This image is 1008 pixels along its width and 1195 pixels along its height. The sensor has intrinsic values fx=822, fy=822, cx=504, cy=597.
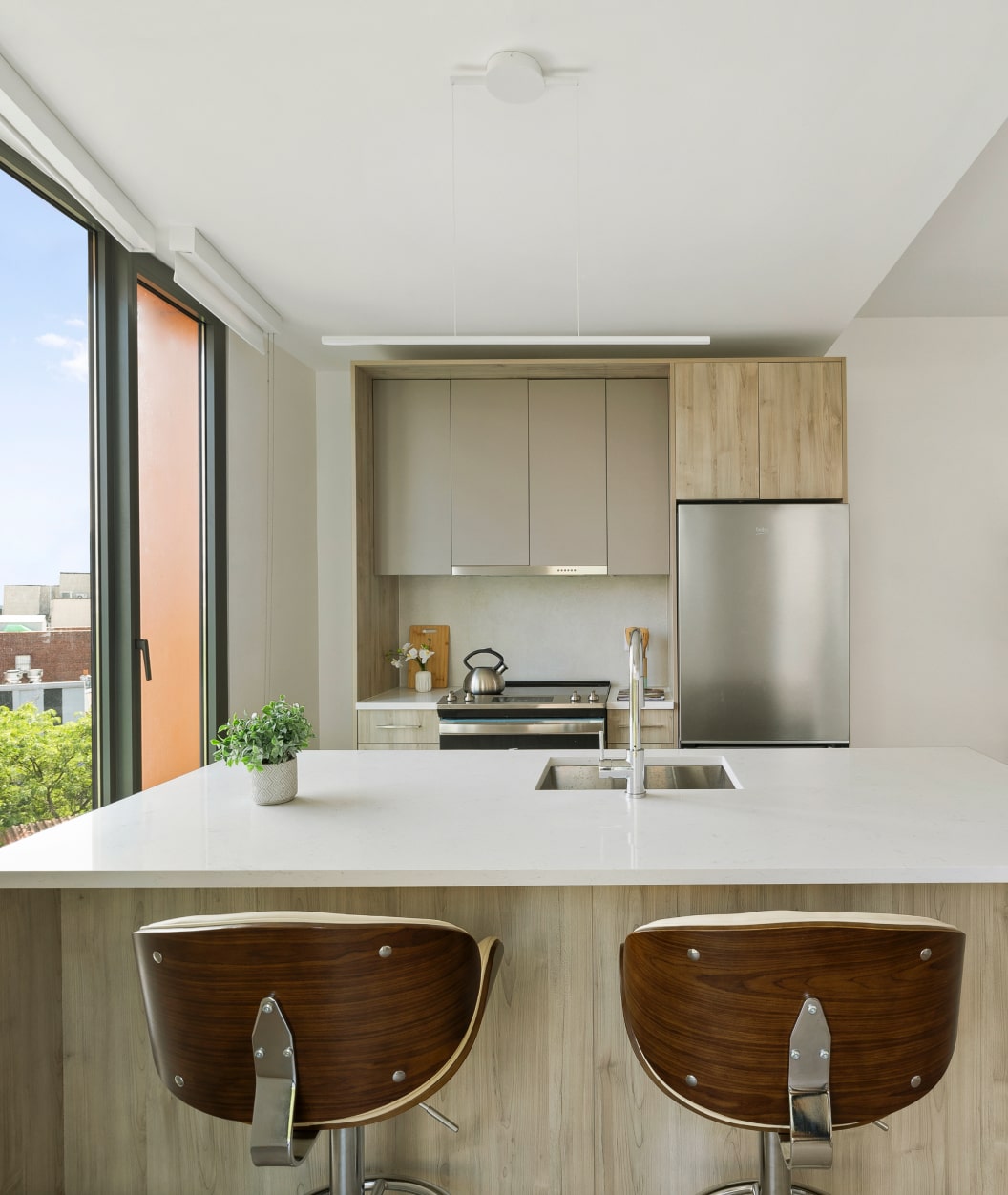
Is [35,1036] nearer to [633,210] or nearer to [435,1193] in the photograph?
[435,1193]

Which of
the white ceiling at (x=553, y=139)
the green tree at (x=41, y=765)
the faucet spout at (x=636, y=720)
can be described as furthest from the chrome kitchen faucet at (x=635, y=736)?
the green tree at (x=41, y=765)

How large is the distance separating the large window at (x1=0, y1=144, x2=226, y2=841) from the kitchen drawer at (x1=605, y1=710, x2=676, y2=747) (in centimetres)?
172

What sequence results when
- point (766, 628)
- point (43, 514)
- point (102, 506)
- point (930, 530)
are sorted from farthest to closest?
point (930, 530), point (766, 628), point (102, 506), point (43, 514)

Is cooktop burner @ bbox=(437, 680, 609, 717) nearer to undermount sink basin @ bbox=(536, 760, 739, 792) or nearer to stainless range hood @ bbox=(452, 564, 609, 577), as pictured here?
stainless range hood @ bbox=(452, 564, 609, 577)

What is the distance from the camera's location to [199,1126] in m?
1.70

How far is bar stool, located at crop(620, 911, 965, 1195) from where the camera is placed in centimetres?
112

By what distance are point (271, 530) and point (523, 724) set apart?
152 centimetres

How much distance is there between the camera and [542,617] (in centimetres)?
447

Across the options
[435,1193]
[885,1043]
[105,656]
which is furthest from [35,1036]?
[885,1043]

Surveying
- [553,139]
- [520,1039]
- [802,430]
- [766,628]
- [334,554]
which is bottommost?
[520,1039]

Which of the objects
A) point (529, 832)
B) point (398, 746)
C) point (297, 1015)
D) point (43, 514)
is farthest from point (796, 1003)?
point (398, 746)

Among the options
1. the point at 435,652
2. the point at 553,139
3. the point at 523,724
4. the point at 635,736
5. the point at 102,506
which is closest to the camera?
the point at 635,736

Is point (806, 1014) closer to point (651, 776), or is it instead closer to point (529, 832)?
point (529, 832)

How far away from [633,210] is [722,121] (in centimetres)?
51
